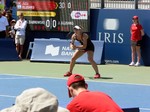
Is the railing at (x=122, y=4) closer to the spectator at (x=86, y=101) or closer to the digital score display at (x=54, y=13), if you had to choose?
the digital score display at (x=54, y=13)

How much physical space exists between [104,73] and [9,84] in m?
4.19

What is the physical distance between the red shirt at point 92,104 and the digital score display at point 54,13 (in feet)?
56.1

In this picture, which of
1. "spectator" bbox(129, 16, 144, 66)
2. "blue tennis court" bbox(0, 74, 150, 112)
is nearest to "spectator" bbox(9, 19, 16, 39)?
"spectator" bbox(129, 16, 144, 66)

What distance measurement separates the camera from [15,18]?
2503cm

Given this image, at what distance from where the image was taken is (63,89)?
14.0m

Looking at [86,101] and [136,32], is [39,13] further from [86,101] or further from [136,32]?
[86,101]

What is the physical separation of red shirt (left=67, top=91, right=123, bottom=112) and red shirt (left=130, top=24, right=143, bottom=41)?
15.6m

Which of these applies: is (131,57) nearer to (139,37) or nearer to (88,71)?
(139,37)

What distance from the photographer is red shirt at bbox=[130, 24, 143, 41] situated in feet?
68.6

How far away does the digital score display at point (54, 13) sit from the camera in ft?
73.9

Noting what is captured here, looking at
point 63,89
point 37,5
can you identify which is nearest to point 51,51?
point 37,5

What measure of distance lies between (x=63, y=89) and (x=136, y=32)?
7540mm

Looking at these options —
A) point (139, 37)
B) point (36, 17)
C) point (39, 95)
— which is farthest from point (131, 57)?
point (39, 95)

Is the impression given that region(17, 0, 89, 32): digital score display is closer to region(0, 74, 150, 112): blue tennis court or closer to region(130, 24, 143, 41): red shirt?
region(130, 24, 143, 41): red shirt
